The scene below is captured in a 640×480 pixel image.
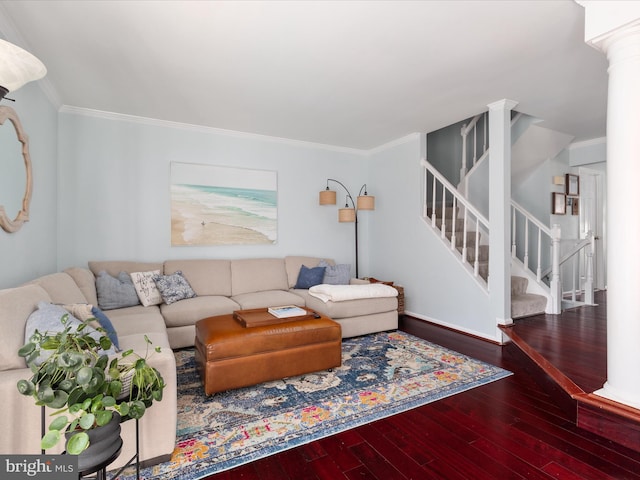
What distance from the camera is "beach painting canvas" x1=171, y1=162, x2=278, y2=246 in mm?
4262

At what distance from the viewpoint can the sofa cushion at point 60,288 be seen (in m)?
2.25

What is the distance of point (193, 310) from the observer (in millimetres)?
3416

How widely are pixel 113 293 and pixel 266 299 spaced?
5.03ft

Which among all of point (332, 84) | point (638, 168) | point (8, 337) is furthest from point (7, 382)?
point (638, 168)

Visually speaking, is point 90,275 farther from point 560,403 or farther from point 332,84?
point 560,403

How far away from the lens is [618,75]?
194 centimetres

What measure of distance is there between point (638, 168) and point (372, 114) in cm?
255

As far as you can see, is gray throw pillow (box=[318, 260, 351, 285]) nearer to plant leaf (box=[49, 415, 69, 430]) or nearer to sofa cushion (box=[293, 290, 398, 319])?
sofa cushion (box=[293, 290, 398, 319])

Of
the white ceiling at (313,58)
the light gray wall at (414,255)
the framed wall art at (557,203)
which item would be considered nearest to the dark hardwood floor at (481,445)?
the light gray wall at (414,255)

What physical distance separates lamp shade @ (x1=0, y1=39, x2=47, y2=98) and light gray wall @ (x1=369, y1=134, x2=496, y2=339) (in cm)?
402

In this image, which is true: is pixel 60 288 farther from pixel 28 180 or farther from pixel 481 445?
pixel 481 445

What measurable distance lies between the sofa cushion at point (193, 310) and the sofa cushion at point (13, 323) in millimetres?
1602

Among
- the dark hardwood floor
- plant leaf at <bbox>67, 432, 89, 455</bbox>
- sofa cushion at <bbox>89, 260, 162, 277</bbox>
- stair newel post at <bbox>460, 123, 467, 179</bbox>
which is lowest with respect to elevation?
the dark hardwood floor

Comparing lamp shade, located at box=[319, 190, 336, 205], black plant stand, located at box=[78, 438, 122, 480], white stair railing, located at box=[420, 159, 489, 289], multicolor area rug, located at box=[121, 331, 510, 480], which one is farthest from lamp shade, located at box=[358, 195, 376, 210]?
black plant stand, located at box=[78, 438, 122, 480]
